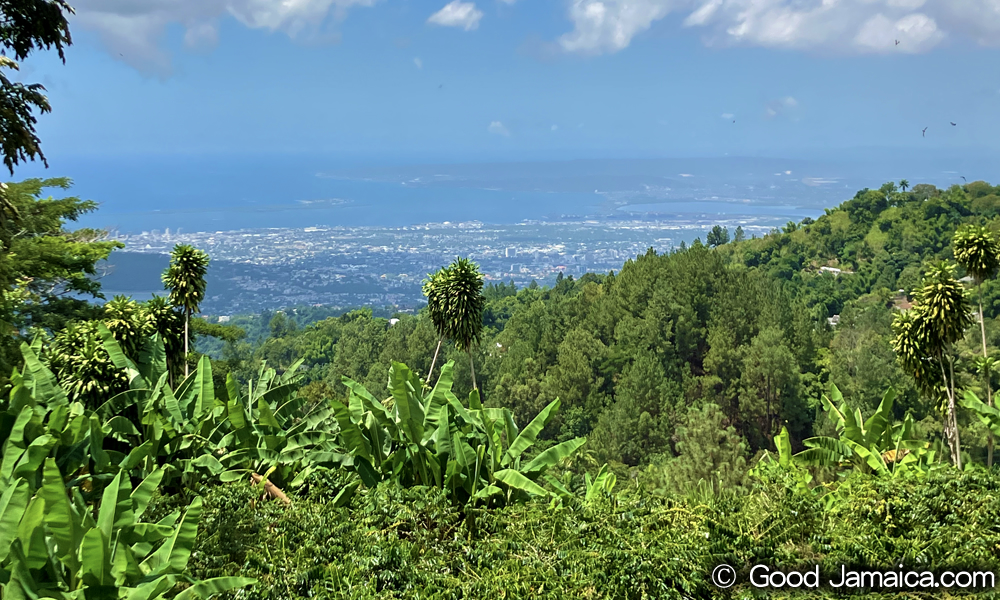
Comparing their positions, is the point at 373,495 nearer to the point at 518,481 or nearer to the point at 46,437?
the point at 518,481

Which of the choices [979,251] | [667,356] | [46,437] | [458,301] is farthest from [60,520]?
[667,356]

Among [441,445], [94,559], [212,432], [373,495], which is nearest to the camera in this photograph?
[94,559]

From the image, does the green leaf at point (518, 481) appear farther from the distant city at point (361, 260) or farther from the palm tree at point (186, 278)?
the distant city at point (361, 260)

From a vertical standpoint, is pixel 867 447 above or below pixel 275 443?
below

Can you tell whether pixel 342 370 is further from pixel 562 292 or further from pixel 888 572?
pixel 888 572

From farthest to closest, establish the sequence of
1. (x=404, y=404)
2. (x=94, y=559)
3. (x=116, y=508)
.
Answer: (x=404, y=404) → (x=116, y=508) → (x=94, y=559)

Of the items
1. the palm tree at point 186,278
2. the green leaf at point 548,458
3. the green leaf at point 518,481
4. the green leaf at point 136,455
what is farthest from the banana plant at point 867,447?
the palm tree at point 186,278
